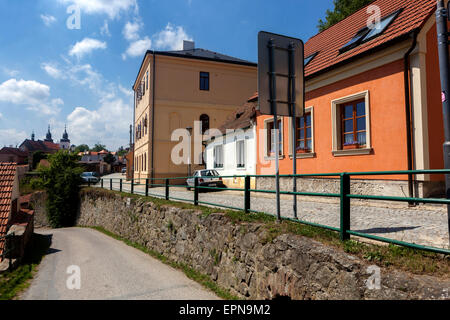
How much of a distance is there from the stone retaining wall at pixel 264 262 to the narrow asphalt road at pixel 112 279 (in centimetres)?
59

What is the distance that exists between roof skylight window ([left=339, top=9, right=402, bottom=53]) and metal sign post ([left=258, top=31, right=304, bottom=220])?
608 centimetres

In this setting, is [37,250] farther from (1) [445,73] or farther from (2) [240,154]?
(1) [445,73]

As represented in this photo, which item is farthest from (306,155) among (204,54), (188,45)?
(188,45)

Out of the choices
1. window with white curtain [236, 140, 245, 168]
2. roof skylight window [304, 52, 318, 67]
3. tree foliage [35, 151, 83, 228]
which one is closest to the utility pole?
roof skylight window [304, 52, 318, 67]

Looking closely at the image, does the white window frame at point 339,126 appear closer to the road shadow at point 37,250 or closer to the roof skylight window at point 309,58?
the roof skylight window at point 309,58

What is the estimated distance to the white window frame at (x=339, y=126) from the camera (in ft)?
30.0

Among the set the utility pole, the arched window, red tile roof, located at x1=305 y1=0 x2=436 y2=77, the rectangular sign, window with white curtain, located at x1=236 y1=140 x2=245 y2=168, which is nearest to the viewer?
the utility pole

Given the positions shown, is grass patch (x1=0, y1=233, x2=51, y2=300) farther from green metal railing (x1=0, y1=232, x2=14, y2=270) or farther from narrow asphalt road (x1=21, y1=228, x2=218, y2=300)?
green metal railing (x1=0, y1=232, x2=14, y2=270)

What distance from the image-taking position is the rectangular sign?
508cm

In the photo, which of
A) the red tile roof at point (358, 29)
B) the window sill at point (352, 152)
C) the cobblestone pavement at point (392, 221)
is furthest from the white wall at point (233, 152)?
the cobblestone pavement at point (392, 221)

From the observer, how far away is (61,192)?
25312 mm

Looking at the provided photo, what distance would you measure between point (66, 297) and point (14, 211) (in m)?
10.4
